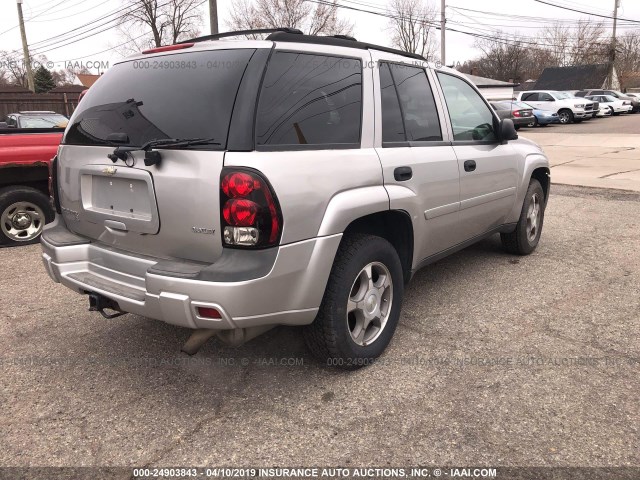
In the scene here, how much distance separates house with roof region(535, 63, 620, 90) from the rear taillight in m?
57.5

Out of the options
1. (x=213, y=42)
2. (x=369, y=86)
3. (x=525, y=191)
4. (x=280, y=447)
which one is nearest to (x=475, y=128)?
(x=525, y=191)

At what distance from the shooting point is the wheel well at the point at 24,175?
5.67 m

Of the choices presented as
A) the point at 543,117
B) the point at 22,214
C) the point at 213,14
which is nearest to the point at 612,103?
the point at 543,117

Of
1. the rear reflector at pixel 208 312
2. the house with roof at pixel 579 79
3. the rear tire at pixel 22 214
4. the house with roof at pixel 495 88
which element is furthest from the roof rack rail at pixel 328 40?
the house with roof at pixel 579 79

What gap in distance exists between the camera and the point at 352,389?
2.88m

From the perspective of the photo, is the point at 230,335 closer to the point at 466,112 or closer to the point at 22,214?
the point at 466,112

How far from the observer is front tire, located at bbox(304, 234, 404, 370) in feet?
9.15

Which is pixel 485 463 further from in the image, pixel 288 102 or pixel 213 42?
pixel 213 42

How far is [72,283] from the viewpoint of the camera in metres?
2.89

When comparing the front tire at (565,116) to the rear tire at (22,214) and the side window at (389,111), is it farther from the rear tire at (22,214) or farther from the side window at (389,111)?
the side window at (389,111)

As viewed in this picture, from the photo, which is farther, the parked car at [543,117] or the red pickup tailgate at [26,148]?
the parked car at [543,117]

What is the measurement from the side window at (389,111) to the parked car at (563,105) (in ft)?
88.3

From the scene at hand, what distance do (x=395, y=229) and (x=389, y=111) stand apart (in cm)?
73

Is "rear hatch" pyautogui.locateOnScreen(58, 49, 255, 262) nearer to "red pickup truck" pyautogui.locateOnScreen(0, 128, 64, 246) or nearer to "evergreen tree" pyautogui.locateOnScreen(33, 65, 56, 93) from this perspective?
"red pickup truck" pyautogui.locateOnScreen(0, 128, 64, 246)
